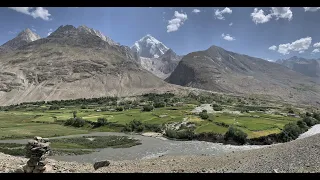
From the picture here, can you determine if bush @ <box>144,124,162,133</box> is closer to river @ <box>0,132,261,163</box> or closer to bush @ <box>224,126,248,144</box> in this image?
river @ <box>0,132,261,163</box>

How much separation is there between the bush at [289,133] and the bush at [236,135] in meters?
6.83

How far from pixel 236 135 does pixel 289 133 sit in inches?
409

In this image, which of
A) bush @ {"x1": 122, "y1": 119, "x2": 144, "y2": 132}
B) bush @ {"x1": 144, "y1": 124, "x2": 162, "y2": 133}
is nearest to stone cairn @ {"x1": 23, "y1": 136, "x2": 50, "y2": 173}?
bush @ {"x1": 144, "y1": 124, "x2": 162, "y2": 133}

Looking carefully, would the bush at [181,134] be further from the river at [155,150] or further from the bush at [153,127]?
the bush at [153,127]

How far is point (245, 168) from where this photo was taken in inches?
795

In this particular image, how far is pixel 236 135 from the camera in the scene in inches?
2014

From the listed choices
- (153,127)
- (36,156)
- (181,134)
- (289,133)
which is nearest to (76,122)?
(153,127)

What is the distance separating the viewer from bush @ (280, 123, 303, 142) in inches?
2071

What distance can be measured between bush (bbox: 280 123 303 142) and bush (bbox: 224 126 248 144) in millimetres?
6832

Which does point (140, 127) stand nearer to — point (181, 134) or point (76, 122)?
point (181, 134)

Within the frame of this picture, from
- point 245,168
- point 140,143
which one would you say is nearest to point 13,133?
point 140,143

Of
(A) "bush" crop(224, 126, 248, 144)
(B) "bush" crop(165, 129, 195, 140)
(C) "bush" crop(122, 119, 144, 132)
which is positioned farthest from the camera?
(C) "bush" crop(122, 119, 144, 132)
